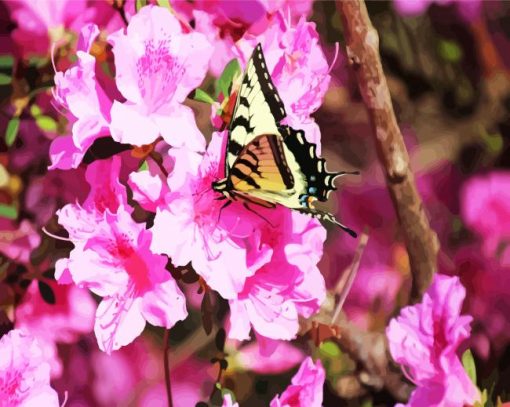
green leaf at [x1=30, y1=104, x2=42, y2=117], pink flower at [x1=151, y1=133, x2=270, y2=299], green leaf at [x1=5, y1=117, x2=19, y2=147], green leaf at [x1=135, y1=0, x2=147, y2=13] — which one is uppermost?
green leaf at [x1=135, y1=0, x2=147, y2=13]

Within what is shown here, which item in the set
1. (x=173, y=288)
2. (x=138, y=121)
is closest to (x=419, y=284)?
(x=173, y=288)

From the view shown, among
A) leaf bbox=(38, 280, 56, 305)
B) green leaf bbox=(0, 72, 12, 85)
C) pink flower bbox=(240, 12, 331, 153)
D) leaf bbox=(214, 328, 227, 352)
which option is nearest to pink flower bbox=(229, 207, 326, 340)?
leaf bbox=(214, 328, 227, 352)

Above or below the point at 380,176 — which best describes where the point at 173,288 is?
below

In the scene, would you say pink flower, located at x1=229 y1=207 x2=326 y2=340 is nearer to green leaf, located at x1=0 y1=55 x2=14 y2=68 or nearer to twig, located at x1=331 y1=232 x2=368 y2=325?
twig, located at x1=331 y1=232 x2=368 y2=325

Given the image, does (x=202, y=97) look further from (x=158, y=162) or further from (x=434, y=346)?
(x=434, y=346)

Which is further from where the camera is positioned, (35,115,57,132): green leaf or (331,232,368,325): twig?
(331,232,368,325): twig

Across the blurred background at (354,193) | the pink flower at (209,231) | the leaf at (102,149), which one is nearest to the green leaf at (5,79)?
the blurred background at (354,193)

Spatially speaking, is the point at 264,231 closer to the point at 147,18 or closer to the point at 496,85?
the point at 147,18

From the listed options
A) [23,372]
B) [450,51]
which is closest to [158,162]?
[23,372]
